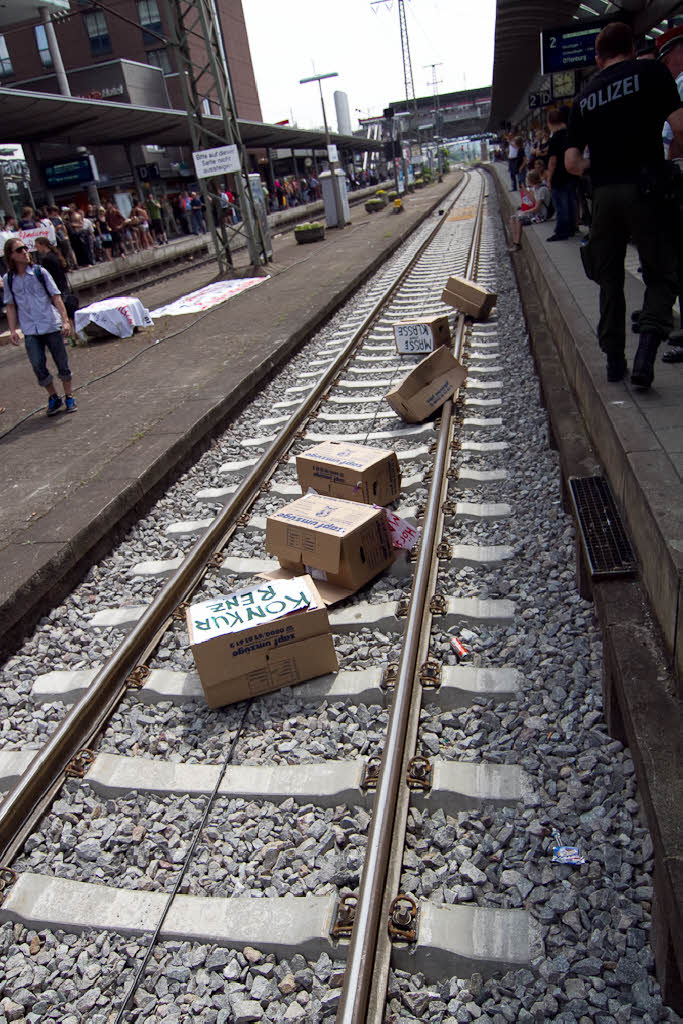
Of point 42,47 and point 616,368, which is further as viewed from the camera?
point 42,47

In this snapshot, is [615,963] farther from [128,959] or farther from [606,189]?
[606,189]

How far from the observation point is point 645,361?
190 inches

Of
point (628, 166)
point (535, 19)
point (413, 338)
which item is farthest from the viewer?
point (535, 19)

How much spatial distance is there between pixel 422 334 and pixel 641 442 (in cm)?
572

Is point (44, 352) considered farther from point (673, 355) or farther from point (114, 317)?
point (673, 355)

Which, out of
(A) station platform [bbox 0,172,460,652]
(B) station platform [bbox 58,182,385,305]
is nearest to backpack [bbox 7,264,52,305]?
(A) station platform [bbox 0,172,460,652]

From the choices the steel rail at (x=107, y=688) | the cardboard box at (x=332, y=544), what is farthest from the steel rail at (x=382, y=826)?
the steel rail at (x=107, y=688)

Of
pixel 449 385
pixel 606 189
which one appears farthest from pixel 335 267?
pixel 606 189

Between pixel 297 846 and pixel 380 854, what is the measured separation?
0.42m

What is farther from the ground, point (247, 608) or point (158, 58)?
point (158, 58)

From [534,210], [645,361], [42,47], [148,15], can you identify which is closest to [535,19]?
[534,210]

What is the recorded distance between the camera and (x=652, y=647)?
10.7ft

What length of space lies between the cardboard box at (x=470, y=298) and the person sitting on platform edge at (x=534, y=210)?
5065mm

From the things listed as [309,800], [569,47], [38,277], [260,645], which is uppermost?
[569,47]
